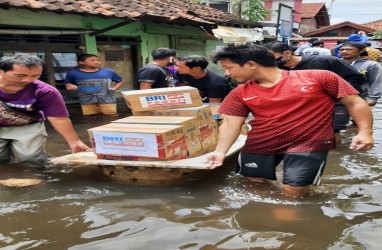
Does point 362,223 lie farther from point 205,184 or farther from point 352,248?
point 205,184

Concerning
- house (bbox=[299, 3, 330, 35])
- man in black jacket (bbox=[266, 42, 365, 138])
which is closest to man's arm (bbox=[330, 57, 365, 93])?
man in black jacket (bbox=[266, 42, 365, 138])

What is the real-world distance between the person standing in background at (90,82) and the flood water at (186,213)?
12.0 feet

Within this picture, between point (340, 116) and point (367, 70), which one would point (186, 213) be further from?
point (367, 70)

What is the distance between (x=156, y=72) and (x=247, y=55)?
2.96m

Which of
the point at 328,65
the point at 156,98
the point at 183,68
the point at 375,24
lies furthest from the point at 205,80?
the point at 375,24

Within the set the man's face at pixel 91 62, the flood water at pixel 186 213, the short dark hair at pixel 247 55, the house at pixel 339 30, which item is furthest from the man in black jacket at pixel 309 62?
the house at pixel 339 30

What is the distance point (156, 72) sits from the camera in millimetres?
5863

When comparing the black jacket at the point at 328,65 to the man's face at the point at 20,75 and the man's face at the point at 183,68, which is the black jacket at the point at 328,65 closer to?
the man's face at the point at 183,68

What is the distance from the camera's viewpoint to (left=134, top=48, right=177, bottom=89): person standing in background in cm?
A: 582

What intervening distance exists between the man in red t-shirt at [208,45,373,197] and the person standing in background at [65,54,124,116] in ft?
16.3

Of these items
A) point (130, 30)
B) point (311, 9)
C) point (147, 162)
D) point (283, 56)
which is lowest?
point (147, 162)

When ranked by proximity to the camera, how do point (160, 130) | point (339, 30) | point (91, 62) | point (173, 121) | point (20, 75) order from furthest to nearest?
point (339, 30)
point (91, 62)
point (173, 121)
point (20, 75)
point (160, 130)

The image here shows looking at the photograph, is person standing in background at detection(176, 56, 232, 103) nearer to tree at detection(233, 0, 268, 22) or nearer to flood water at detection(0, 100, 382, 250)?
flood water at detection(0, 100, 382, 250)

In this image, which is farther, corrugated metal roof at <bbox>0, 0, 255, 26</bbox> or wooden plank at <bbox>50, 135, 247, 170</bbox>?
corrugated metal roof at <bbox>0, 0, 255, 26</bbox>
